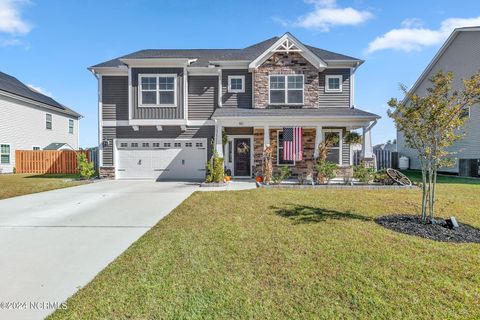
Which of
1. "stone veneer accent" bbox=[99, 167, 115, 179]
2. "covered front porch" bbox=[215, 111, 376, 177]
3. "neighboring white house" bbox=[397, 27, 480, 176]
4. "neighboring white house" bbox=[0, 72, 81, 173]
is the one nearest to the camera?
"covered front porch" bbox=[215, 111, 376, 177]

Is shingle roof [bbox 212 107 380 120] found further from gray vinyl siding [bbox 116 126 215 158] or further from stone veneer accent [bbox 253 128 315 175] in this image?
gray vinyl siding [bbox 116 126 215 158]

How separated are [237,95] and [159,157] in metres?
5.55

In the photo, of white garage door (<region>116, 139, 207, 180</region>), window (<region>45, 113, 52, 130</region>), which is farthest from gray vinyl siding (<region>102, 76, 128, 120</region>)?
window (<region>45, 113, 52, 130</region>)

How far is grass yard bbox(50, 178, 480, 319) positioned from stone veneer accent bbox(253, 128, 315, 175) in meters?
8.21

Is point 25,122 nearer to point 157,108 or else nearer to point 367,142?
point 157,108

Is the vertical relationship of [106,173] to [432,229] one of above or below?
above

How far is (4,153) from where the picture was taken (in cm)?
1769

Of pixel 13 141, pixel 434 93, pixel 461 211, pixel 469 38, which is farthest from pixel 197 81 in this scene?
pixel 469 38

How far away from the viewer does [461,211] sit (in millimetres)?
6289

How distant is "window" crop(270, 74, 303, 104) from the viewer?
532 inches

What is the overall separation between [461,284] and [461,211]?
4523 millimetres

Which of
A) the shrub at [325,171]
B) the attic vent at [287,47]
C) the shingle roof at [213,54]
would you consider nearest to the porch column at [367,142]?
the shrub at [325,171]

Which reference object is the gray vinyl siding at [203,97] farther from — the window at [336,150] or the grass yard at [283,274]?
the grass yard at [283,274]

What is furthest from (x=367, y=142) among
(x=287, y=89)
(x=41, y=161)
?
(x=41, y=161)
